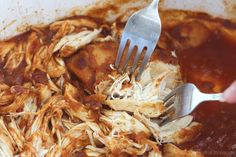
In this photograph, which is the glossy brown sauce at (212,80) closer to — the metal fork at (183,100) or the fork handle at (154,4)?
the metal fork at (183,100)

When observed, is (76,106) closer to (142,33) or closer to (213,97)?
(142,33)

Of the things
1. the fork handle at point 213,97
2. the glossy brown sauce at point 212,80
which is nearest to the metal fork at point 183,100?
the fork handle at point 213,97

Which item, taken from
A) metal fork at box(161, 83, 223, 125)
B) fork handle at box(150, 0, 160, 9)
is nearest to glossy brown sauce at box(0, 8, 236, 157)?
metal fork at box(161, 83, 223, 125)

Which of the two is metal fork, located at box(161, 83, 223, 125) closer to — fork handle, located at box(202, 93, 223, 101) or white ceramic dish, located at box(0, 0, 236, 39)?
fork handle, located at box(202, 93, 223, 101)

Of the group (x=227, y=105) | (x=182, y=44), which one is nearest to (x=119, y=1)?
(x=182, y=44)

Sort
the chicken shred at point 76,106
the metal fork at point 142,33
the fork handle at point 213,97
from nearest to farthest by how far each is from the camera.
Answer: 1. the fork handle at point 213,97
2. the chicken shred at point 76,106
3. the metal fork at point 142,33

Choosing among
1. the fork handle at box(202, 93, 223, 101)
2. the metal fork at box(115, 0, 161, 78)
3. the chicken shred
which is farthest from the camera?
the metal fork at box(115, 0, 161, 78)
